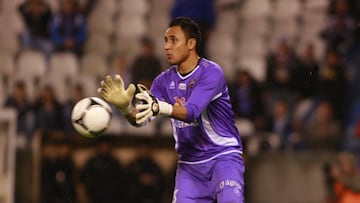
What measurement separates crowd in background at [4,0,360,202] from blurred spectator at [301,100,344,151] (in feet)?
0.05

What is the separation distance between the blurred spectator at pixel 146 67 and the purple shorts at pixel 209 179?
21.5ft

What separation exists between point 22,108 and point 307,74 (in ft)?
15.1

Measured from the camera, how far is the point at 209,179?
726 centimetres

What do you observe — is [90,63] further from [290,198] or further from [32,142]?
[290,198]

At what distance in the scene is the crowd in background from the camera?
13094mm

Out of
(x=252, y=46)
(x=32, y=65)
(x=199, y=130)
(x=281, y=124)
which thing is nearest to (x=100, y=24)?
(x=32, y=65)

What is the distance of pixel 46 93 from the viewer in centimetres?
1334

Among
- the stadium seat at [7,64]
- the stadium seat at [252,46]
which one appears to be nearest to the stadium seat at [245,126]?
the stadium seat at [252,46]

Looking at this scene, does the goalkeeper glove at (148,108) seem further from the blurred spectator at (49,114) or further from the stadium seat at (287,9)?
the stadium seat at (287,9)

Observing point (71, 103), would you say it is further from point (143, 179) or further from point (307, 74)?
point (307, 74)

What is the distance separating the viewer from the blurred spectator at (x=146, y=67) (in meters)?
13.9

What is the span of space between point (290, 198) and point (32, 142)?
405 centimetres

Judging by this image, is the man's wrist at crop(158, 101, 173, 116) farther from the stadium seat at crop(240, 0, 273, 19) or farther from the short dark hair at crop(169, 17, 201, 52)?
the stadium seat at crop(240, 0, 273, 19)

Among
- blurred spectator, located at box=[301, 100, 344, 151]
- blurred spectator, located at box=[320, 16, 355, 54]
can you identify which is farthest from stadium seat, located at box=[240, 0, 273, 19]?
blurred spectator, located at box=[301, 100, 344, 151]
